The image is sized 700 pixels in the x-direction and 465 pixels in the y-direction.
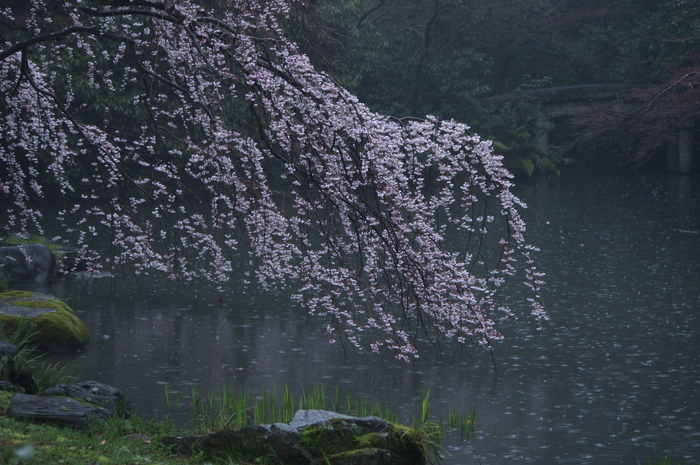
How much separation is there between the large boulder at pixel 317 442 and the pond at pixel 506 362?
3.92ft

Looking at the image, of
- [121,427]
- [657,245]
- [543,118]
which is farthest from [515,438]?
[543,118]

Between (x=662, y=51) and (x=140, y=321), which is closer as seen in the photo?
(x=140, y=321)

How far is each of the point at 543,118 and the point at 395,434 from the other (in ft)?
104

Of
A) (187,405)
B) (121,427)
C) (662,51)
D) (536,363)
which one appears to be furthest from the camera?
(662,51)

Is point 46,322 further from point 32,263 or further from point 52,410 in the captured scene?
point 32,263

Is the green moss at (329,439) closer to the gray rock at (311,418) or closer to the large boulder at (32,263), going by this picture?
the gray rock at (311,418)

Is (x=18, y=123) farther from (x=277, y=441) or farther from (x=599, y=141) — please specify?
(x=599, y=141)

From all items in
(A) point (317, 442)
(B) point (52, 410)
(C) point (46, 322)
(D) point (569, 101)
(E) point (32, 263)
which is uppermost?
(D) point (569, 101)

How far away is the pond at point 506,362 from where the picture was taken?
23.1ft

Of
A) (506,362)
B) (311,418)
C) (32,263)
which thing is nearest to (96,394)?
(311,418)

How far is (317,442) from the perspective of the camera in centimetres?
521

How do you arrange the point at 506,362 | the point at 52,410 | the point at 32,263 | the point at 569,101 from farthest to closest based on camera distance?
the point at 569,101 → the point at 32,263 → the point at 506,362 → the point at 52,410

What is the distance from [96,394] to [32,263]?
8.17 meters

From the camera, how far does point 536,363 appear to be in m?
9.16
